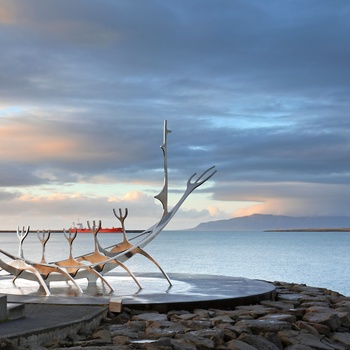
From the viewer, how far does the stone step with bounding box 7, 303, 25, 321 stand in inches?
427

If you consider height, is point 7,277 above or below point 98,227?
below

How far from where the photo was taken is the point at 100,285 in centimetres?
1576

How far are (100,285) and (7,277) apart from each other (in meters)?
3.37

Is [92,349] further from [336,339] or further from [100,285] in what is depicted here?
[100,285]

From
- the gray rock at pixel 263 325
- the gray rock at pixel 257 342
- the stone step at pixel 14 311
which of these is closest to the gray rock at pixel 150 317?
the gray rock at pixel 263 325

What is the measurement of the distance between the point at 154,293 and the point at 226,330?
3.30 metres

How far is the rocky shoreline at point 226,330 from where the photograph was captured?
33.4 ft

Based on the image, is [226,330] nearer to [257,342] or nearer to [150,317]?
[257,342]

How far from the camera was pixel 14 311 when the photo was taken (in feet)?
35.8

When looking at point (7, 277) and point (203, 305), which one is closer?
point (203, 305)

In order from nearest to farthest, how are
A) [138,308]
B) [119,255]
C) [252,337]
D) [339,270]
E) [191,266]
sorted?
1. [252,337]
2. [138,308]
3. [119,255]
4. [339,270]
5. [191,266]

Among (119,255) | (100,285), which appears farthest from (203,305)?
(100,285)

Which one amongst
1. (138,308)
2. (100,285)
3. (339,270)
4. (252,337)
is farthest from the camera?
(339,270)

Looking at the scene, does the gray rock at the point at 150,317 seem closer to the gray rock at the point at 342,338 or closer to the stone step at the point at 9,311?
the stone step at the point at 9,311
